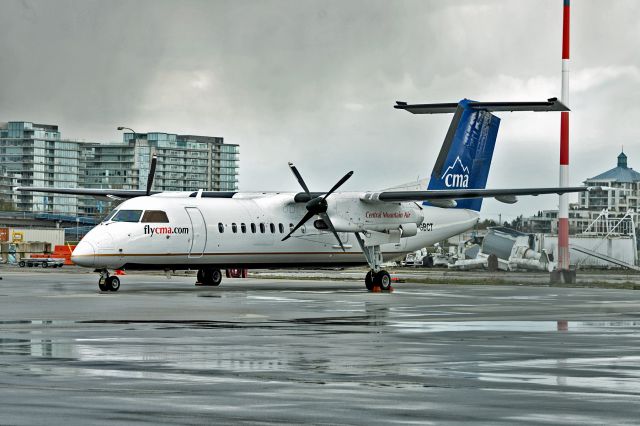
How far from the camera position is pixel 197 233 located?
38.1 m

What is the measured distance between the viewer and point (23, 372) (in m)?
12.9

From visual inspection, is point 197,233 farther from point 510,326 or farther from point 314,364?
point 314,364

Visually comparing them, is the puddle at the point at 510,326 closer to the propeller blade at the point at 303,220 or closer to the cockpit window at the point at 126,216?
the cockpit window at the point at 126,216

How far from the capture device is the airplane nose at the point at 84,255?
34938 millimetres

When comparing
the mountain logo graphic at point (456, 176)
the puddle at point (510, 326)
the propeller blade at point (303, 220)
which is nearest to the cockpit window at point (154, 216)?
the propeller blade at point (303, 220)

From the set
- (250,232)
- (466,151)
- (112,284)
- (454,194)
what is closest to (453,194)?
(454,194)

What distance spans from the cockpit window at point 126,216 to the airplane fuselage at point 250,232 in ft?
0.16

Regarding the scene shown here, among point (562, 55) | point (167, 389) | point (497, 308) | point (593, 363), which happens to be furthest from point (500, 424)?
point (562, 55)

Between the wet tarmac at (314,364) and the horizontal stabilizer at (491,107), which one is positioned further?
the horizontal stabilizer at (491,107)

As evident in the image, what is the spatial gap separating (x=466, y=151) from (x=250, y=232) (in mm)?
10662

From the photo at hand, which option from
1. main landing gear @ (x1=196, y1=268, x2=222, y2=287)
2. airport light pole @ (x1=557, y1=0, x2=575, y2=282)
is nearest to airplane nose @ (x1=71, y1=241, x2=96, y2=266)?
main landing gear @ (x1=196, y1=268, x2=222, y2=287)

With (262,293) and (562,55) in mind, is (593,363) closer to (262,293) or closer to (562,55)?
(262,293)

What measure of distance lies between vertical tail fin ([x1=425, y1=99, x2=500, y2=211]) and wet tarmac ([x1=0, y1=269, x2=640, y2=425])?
53.4 feet

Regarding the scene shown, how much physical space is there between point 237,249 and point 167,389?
28.3m
